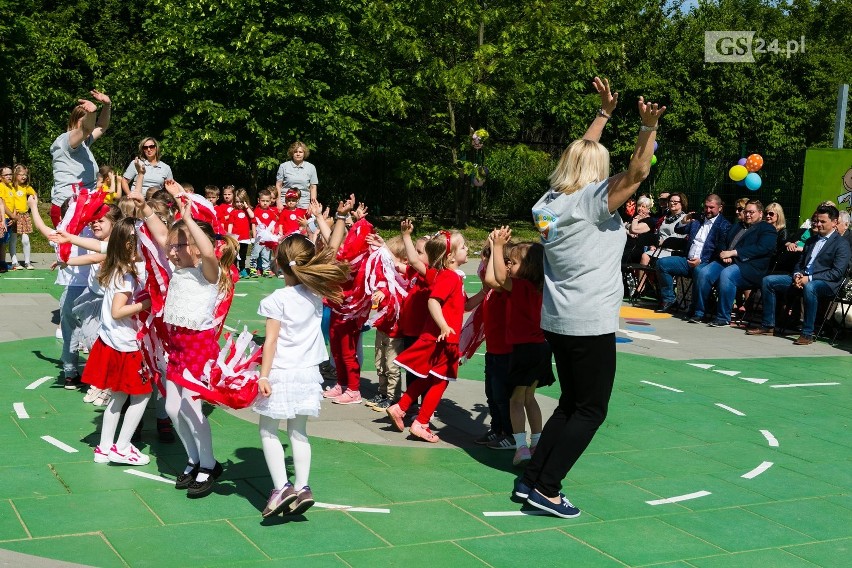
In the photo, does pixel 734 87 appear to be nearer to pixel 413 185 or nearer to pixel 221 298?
pixel 413 185

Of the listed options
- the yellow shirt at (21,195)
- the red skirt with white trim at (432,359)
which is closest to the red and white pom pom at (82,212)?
the red skirt with white trim at (432,359)

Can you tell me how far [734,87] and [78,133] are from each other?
27.7m

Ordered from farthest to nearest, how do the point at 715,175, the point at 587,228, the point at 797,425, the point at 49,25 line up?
the point at 49,25 → the point at 715,175 → the point at 797,425 → the point at 587,228

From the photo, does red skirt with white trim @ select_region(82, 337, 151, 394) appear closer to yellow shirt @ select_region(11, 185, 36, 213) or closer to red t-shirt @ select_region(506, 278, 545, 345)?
red t-shirt @ select_region(506, 278, 545, 345)

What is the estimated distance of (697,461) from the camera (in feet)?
23.9

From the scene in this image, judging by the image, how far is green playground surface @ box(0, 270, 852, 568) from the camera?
5.25 meters

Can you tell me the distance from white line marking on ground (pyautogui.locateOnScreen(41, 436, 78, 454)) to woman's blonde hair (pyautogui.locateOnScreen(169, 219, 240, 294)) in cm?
157

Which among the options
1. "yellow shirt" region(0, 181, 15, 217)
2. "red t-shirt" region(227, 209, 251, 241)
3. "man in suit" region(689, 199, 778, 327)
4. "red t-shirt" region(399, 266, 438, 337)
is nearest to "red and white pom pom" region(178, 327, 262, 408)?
"red t-shirt" region(399, 266, 438, 337)

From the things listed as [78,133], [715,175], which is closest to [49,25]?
[715,175]

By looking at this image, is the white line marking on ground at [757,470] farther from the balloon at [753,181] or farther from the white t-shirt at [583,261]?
the balloon at [753,181]

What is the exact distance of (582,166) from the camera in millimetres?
5848

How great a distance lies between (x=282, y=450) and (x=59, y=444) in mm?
2124

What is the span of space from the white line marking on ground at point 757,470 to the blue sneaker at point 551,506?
1633 millimetres

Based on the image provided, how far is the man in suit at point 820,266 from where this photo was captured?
12.9m
